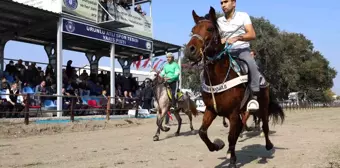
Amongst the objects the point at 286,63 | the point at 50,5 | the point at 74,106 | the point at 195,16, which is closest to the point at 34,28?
the point at 50,5

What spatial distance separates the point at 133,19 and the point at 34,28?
20.4ft

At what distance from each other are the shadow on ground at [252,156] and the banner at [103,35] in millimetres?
12235

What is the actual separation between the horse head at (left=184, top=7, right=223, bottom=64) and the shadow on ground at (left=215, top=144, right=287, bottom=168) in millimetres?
1938

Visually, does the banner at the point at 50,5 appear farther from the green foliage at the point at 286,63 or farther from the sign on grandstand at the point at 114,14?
the green foliage at the point at 286,63

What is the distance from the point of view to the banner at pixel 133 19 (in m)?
20.4

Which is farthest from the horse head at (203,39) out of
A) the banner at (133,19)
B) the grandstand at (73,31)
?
the banner at (133,19)

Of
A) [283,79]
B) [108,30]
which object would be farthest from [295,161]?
[283,79]

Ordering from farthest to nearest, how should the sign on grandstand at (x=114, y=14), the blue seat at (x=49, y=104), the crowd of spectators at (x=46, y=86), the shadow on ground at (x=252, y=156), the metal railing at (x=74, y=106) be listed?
the sign on grandstand at (x=114, y=14)
the blue seat at (x=49, y=104)
the crowd of spectators at (x=46, y=86)
the metal railing at (x=74, y=106)
the shadow on ground at (x=252, y=156)

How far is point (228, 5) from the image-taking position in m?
5.66

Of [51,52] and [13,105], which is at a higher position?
[51,52]

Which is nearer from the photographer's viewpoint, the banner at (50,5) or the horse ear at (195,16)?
the horse ear at (195,16)

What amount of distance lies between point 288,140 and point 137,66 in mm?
18325

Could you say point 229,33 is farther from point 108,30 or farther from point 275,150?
point 108,30

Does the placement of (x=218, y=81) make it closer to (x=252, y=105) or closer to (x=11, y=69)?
(x=252, y=105)
